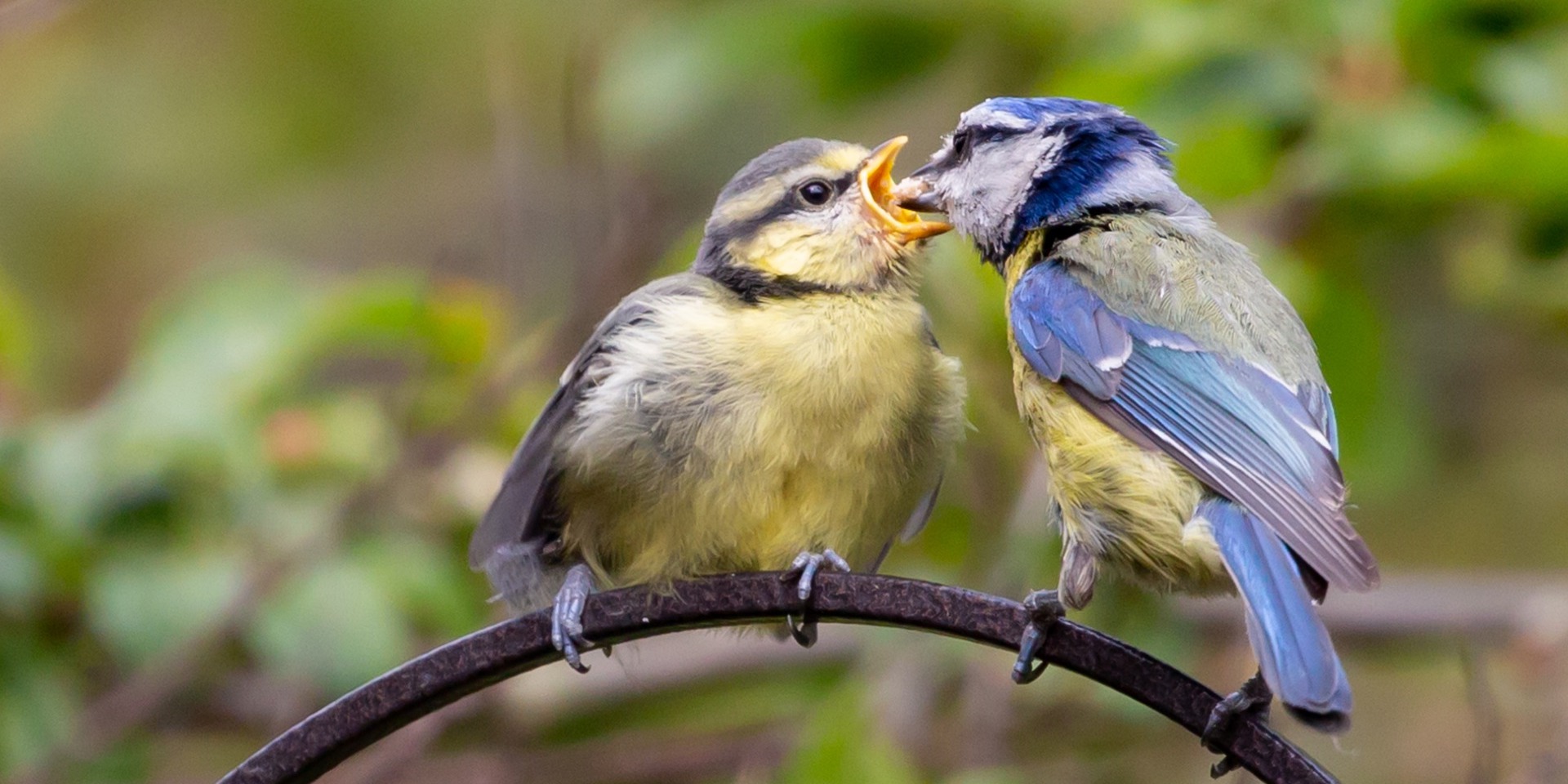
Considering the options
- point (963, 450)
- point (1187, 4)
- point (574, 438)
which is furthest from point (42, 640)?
point (1187, 4)

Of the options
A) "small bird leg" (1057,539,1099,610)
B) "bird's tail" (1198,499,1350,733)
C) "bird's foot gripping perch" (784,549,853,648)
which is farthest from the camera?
"small bird leg" (1057,539,1099,610)

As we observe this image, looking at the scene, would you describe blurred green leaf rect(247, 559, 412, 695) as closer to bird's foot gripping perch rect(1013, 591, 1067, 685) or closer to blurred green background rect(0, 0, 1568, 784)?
blurred green background rect(0, 0, 1568, 784)

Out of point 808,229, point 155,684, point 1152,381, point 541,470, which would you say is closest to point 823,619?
point 1152,381

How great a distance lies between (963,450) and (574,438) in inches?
38.2

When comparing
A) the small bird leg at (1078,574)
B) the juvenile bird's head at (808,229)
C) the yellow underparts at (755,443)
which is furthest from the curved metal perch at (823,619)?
the juvenile bird's head at (808,229)

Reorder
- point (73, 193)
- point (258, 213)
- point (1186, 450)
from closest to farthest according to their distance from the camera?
point (1186, 450) < point (73, 193) < point (258, 213)

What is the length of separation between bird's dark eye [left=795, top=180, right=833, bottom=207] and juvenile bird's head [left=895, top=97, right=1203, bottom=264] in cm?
18

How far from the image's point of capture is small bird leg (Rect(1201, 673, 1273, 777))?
1539mm

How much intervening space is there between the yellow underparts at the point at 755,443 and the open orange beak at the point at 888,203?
0.18 meters

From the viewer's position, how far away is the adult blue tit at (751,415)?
6.67ft

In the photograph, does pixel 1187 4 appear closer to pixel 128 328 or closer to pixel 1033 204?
pixel 1033 204

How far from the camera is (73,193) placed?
4.63m

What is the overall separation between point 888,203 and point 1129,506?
72 cm

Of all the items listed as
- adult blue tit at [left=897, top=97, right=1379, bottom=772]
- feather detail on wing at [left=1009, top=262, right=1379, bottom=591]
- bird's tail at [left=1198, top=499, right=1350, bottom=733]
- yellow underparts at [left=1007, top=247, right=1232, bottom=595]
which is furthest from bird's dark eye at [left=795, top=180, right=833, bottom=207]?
bird's tail at [left=1198, top=499, right=1350, bottom=733]
